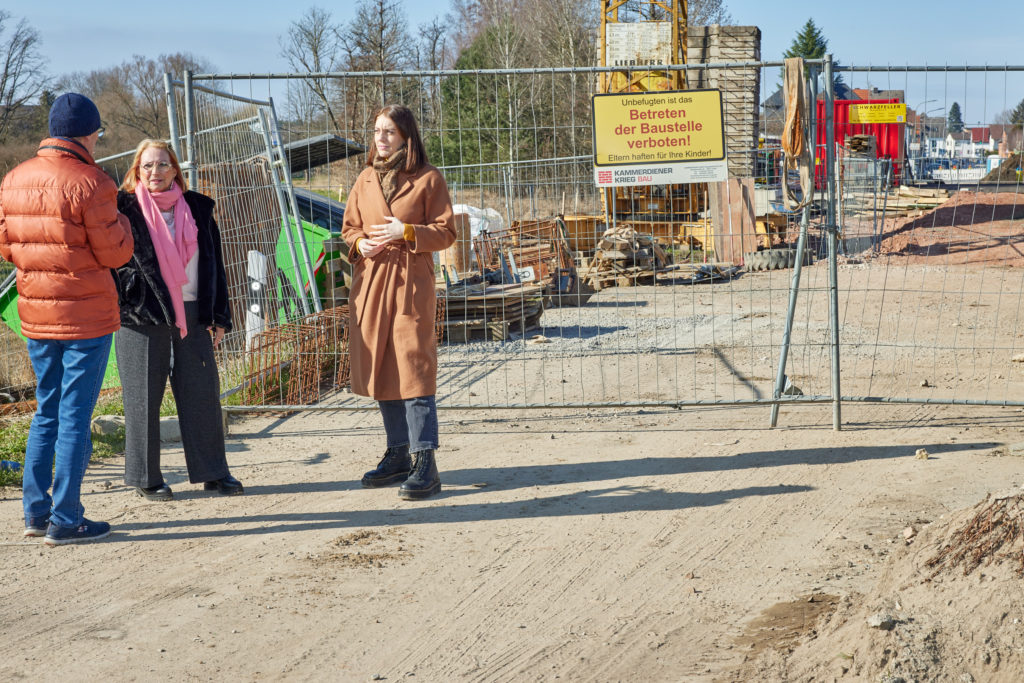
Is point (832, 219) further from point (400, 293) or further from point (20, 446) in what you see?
point (20, 446)

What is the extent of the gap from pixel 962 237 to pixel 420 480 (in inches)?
662

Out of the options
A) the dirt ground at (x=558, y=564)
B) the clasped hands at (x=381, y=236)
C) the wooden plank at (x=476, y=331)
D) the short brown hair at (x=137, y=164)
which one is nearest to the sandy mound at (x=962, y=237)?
the wooden plank at (x=476, y=331)

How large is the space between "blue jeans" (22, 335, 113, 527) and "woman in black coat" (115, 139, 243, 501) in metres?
0.47

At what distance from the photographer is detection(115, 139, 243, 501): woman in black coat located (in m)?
5.02

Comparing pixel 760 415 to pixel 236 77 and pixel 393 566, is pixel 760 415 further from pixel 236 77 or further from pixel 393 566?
pixel 236 77

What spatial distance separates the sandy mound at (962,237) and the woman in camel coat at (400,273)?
38.8ft

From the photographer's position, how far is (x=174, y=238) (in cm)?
511

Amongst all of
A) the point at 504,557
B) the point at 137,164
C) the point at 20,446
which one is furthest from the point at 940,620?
the point at 20,446

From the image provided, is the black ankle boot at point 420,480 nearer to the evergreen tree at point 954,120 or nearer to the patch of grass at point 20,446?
the patch of grass at point 20,446

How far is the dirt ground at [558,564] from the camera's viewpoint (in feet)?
11.1

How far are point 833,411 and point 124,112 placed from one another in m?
65.0

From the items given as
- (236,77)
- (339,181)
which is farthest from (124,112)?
(236,77)

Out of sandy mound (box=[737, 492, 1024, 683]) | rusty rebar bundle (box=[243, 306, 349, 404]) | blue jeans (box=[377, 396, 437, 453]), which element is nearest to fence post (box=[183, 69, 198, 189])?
rusty rebar bundle (box=[243, 306, 349, 404])

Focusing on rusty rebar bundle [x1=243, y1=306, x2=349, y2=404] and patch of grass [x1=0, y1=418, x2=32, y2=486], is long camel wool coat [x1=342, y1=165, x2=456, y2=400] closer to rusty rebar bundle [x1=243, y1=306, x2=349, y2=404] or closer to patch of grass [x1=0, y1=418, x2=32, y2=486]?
patch of grass [x1=0, y1=418, x2=32, y2=486]
